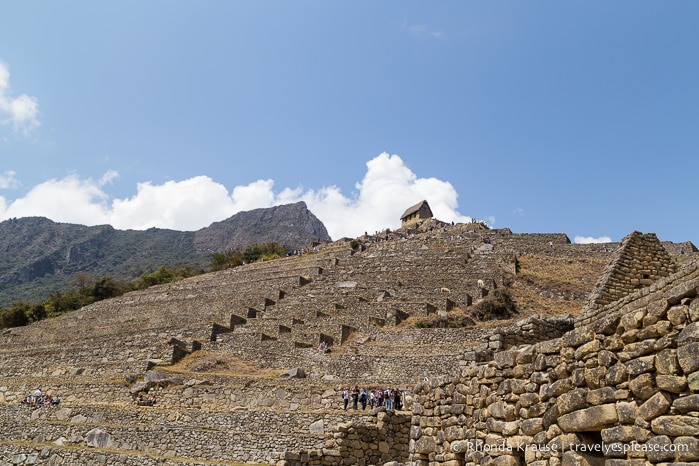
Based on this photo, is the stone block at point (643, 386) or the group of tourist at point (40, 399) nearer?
the stone block at point (643, 386)

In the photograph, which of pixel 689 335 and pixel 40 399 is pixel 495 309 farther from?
pixel 689 335

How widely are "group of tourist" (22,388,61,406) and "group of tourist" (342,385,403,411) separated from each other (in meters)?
13.4

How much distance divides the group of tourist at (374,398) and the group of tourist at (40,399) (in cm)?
1339

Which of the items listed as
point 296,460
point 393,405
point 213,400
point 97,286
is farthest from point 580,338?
point 97,286

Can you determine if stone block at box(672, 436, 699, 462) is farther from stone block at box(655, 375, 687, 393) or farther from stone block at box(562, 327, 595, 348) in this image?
stone block at box(562, 327, 595, 348)

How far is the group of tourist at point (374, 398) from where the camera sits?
16812mm

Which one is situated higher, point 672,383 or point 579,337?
point 579,337

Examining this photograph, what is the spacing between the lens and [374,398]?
17.8 metres

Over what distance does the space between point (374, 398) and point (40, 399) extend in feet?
51.1

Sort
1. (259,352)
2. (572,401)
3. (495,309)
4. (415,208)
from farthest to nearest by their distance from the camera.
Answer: (415,208) → (495,309) → (259,352) → (572,401)

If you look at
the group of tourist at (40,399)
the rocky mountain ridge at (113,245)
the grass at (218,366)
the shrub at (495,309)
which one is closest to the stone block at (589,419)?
the grass at (218,366)

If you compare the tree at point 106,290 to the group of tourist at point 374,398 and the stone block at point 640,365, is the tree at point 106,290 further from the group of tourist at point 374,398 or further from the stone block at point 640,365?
the stone block at point 640,365

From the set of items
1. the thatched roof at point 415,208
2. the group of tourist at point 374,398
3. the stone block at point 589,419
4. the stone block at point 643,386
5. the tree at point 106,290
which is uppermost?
the thatched roof at point 415,208

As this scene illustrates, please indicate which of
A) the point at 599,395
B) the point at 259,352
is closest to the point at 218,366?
the point at 259,352
